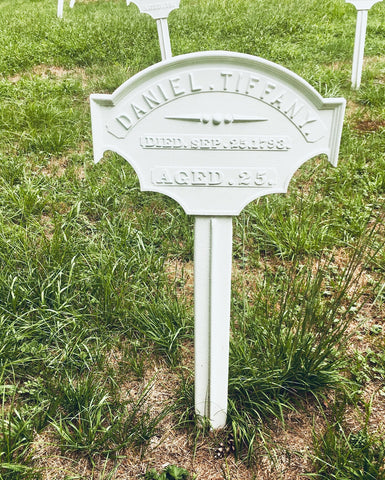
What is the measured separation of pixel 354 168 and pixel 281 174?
2.38 metres

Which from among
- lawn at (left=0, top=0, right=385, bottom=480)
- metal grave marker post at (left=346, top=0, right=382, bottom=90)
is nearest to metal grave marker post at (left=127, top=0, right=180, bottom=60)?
lawn at (left=0, top=0, right=385, bottom=480)

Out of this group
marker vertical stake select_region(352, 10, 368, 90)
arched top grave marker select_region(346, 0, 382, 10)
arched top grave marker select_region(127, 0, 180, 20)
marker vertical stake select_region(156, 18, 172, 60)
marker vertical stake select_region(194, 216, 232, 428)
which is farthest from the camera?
marker vertical stake select_region(352, 10, 368, 90)

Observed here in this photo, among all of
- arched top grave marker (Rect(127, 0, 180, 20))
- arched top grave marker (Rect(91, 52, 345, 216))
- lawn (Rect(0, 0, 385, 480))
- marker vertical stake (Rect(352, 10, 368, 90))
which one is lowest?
lawn (Rect(0, 0, 385, 480))

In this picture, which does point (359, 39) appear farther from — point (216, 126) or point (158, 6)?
point (216, 126)

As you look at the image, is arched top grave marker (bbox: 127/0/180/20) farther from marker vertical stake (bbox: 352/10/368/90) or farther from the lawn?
marker vertical stake (bbox: 352/10/368/90)

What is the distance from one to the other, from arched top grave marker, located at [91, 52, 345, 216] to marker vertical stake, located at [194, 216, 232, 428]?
0.10 metres

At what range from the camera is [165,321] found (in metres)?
2.41

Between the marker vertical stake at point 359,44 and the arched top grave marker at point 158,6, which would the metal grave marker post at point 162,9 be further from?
the marker vertical stake at point 359,44

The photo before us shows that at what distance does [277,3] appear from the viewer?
7.41 m

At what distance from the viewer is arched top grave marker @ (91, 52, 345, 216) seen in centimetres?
141

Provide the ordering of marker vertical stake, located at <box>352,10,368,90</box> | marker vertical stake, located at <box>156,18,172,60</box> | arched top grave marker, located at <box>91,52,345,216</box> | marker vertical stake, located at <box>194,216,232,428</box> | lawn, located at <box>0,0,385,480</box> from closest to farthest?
1. arched top grave marker, located at <box>91,52,345,216</box>
2. marker vertical stake, located at <box>194,216,232,428</box>
3. lawn, located at <box>0,0,385,480</box>
4. marker vertical stake, located at <box>156,18,172,60</box>
5. marker vertical stake, located at <box>352,10,368,90</box>

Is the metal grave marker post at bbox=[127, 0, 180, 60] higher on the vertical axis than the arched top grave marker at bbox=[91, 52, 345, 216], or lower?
higher

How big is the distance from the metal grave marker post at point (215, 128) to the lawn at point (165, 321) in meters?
0.52

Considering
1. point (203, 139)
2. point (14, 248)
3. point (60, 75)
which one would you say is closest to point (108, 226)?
point (14, 248)
